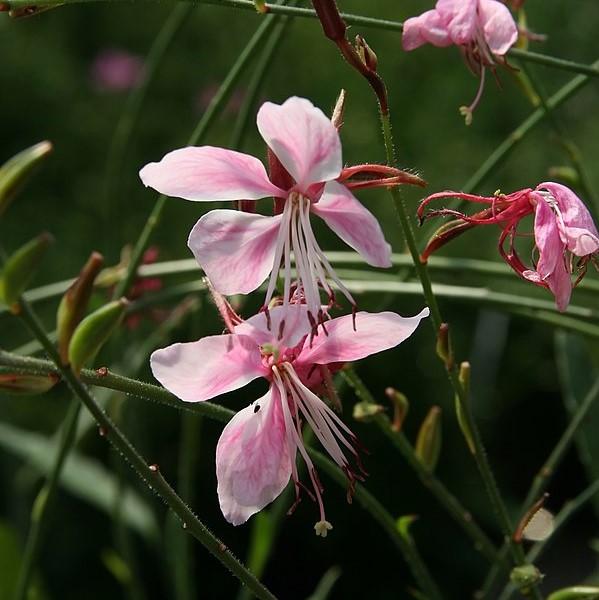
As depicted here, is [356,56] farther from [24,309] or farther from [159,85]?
[159,85]

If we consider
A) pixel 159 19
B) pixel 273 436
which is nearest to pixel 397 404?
pixel 273 436

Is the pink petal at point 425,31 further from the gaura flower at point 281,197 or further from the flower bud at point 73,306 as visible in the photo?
the flower bud at point 73,306

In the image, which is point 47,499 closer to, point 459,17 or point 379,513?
point 379,513

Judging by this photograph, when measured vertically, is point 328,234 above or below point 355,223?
above

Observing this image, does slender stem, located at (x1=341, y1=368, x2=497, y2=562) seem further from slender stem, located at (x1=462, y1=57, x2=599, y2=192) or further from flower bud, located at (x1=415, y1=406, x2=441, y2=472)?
slender stem, located at (x1=462, y1=57, x2=599, y2=192)

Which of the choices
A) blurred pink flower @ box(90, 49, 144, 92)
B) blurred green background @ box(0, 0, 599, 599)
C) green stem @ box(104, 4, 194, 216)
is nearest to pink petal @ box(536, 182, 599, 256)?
green stem @ box(104, 4, 194, 216)

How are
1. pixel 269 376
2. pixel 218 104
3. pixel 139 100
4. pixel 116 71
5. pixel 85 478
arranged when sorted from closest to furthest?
1. pixel 269 376
2. pixel 218 104
3. pixel 139 100
4. pixel 85 478
5. pixel 116 71

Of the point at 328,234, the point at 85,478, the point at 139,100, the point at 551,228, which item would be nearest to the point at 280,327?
the point at 551,228

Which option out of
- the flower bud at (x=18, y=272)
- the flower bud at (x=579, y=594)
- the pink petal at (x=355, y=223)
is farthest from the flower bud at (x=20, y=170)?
the flower bud at (x=579, y=594)

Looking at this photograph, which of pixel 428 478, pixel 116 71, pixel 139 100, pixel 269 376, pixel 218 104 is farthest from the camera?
pixel 116 71
